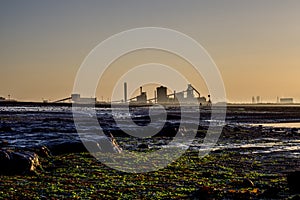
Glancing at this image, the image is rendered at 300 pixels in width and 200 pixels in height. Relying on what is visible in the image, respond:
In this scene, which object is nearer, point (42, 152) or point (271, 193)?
point (271, 193)

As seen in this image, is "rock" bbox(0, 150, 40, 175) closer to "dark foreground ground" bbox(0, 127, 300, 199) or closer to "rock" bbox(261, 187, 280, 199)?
"dark foreground ground" bbox(0, 127, 300, 199)

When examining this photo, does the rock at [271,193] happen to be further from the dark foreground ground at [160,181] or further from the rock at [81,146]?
the rock at [81,146]

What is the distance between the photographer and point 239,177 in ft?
56.9

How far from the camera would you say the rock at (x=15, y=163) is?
1589cm

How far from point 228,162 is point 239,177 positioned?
436 cm

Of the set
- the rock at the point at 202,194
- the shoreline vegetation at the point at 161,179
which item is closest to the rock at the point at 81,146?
the shoreline vegetation at the point at 161,179

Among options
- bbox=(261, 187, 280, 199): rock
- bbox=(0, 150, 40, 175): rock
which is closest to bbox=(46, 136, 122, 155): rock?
bbox=(0, 150, 40, 175): rock

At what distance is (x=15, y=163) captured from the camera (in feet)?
53.0

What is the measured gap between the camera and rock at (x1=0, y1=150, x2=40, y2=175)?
52.1 ft

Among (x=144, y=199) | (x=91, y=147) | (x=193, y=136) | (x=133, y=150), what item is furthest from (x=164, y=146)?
(x=144, y=199)

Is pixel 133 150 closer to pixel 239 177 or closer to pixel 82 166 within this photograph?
pixel 82 166

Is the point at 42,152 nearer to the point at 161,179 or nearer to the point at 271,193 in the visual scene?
the point at 161,179

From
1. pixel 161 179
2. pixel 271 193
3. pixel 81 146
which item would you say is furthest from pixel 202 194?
pixel 81 146

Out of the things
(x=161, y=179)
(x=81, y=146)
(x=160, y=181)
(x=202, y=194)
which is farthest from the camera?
(x=81, y=146)
